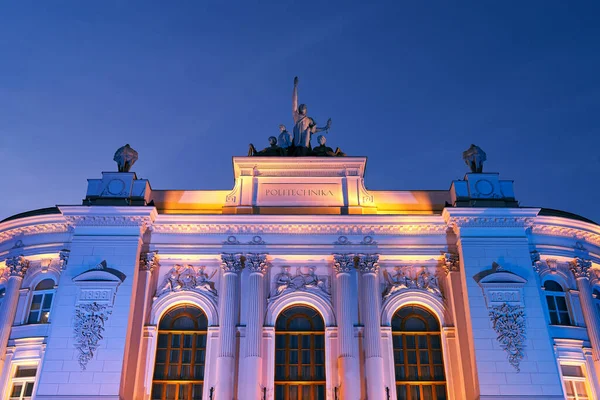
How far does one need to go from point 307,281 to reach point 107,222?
7.63m

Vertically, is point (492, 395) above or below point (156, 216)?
below

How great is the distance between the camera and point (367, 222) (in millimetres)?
24531

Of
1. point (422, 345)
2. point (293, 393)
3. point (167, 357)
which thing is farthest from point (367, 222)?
point (167, 357)

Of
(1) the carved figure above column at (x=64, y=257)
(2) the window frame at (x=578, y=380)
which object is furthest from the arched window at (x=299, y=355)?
(2) the window frame at (x=578, y=380)

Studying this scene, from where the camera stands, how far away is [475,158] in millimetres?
26516

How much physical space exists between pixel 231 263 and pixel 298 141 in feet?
21.0

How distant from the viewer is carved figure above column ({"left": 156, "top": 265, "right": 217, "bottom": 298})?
2397 centimetres

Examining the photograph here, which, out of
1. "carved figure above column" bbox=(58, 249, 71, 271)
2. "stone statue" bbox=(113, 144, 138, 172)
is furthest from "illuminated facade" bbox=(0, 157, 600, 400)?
"stone statue" bbox=(113, 144, 138, 172)

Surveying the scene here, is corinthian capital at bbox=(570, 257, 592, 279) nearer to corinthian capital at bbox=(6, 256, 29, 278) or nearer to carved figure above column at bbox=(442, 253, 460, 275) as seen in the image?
carved figure above column at bbox=(442, 253, 460, 275)

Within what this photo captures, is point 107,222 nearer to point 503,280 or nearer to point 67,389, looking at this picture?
point 67,389

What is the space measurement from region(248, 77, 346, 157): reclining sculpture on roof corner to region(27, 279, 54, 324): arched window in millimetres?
9305

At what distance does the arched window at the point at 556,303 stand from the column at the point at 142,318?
570 inches

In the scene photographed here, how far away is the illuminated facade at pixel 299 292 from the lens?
861 inches

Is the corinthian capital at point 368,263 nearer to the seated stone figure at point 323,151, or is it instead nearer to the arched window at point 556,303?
the seated stone figure at point 323,151
